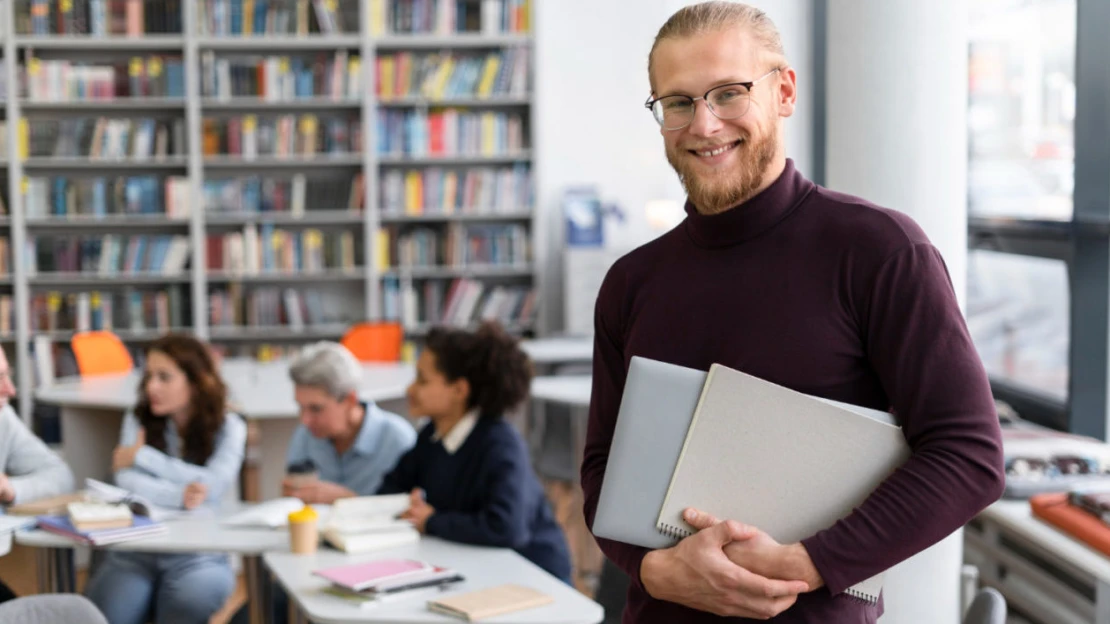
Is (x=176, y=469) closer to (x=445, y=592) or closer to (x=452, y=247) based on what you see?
(x=445, y=592)

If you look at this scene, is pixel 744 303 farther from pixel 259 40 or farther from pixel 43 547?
pixel 259 40

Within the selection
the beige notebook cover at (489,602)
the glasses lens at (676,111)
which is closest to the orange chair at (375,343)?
the beige notebook cover at (489,602)

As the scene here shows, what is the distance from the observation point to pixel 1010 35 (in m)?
4.44

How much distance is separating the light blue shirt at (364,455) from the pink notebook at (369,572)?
3.09ft

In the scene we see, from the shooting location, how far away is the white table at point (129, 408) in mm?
4789

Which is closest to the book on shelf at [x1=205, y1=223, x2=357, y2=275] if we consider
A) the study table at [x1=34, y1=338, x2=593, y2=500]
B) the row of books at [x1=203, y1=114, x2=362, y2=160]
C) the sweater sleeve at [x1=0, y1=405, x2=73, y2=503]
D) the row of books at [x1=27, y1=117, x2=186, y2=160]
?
the row of books at [x1=203, y1=114, x2=362, y2=160]

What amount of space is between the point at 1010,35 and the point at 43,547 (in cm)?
378

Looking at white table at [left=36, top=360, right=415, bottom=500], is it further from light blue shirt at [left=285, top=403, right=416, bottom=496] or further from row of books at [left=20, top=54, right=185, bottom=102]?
row of books at [left=20, top=54, right=185, bottom=102]

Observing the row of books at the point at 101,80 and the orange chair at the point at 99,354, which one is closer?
the orange chair at the point at 99,354

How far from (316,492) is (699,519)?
2.16 metres

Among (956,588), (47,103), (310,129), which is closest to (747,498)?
(956,588)

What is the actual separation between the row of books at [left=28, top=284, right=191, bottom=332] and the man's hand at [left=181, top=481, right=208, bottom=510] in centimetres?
395

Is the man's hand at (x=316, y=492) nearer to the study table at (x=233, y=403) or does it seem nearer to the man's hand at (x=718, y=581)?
the study table at (x=233, y=403)

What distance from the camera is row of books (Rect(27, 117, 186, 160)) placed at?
22.6 feet
